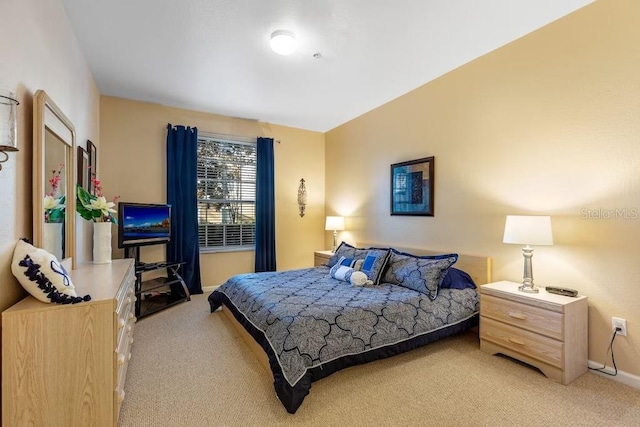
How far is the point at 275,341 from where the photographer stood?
211 centimetres

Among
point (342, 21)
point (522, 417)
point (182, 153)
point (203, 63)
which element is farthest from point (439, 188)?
point (182, 153)

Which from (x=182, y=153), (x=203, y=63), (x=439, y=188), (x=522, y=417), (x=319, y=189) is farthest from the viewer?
(x=319, y=189)

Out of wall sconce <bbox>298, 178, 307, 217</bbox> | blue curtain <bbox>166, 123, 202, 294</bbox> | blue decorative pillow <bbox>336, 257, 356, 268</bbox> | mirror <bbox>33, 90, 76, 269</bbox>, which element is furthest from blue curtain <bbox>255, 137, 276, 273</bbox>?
mirror <bbox>33, 90, 76, 269</bbox>

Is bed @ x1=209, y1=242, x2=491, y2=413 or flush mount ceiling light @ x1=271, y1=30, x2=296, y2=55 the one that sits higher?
flush mount ceiling light @ x1=271, y1=30, x2=296, y2=55

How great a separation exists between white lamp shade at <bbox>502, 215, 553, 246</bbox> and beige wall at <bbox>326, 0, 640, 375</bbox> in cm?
32

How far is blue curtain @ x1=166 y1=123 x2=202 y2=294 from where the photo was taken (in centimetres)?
435

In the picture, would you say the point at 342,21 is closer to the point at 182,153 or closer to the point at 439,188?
the point at 439,188

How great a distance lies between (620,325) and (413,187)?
7.33ft

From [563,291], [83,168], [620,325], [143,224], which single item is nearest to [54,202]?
[83,168]

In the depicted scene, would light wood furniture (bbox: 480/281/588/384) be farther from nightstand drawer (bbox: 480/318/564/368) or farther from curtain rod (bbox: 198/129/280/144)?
curtain rod (bbox: 198/129/280/144)

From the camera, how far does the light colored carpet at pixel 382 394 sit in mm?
1803

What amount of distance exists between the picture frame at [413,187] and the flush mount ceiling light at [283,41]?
200 centimetres

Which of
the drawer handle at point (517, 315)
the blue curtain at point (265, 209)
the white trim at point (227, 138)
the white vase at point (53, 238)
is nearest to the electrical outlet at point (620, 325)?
the drawer handle at point (517, 315)

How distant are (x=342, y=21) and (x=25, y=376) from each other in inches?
117
